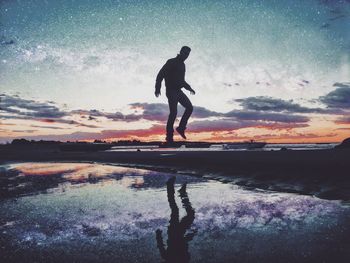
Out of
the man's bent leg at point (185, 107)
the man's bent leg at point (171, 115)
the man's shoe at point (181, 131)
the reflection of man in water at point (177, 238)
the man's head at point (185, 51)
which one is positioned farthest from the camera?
the man's shoe at point (181, 131)

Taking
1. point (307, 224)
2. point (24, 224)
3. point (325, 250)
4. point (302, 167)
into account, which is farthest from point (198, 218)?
point (302, 167)

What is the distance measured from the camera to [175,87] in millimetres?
8984

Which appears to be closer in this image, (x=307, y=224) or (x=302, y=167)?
(x=307, y=224)

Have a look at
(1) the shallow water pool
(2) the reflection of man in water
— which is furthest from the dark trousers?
(2) the reflection of man in water

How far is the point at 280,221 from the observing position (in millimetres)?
4480

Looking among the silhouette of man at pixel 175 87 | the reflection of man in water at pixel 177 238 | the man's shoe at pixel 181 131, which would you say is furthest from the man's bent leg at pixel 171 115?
the reflection of man in water at pixel 177 238

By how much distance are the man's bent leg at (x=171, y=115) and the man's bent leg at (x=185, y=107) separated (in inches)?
10.7

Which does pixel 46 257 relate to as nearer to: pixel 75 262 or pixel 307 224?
pixel 75 262

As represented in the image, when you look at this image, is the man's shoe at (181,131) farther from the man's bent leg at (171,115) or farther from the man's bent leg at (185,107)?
the man's bent leg at (171,115)

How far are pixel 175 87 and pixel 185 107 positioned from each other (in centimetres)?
86

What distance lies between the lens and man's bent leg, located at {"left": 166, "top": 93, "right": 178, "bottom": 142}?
29.5ft

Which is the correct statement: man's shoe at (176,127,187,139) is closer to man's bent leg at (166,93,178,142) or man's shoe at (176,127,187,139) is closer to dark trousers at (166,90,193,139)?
dark trousers at (166,90,193,139)

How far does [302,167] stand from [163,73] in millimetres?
4920

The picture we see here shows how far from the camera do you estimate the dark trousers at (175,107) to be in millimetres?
9000
